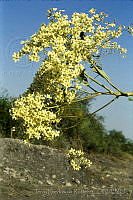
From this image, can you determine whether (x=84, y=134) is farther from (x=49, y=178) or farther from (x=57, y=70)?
(x=57, y=70)

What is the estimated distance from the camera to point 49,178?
183 inches

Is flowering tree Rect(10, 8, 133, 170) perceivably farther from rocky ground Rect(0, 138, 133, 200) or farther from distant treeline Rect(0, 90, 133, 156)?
distant treeline Rect(0, 90, 133, 156)

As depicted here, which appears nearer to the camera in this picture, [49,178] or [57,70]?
[57,70]

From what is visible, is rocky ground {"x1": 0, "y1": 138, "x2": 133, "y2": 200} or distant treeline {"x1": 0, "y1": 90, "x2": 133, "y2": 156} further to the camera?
distant treeline {"x1": 0, "y1": 90, "x2": 133, "y2": 156}

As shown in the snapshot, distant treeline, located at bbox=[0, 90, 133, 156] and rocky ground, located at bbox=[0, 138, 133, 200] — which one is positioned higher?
distant treeline, located at bbox=[0, 90, 133, 156]

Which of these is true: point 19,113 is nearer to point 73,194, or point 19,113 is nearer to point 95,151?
point 73,194

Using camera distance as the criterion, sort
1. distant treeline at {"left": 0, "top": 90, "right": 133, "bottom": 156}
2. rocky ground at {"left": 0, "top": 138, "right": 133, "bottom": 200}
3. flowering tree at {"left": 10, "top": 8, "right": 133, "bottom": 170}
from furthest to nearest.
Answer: distant treeline at {"left": 0, "top": 90, "right": 133, "bottom": 156}, rocky ground at {"left": 0, "top": 138, "right": 133, "bottom": 200}, flowering tree at {"left": 10, "top": 8, "right": 133, "bottom": 170}

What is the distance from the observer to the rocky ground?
372 centimetres

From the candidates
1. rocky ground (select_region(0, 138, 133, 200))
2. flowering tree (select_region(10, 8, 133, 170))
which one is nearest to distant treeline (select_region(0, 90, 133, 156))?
rocky ground (select_region(0, 138, 133, 200))

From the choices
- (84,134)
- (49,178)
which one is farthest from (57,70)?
(84,134)

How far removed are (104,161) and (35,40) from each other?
252 inches

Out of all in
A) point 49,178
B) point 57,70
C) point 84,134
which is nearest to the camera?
point 57,70

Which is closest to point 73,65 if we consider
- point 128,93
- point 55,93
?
point 55,93

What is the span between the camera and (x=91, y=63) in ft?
4.79
